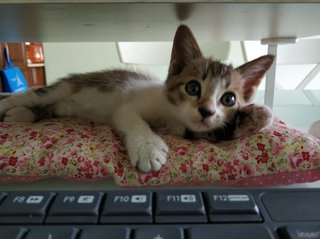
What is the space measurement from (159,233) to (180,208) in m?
0.04

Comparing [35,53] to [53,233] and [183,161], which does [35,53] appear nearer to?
[183,161]

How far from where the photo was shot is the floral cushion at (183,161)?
0.47 meters

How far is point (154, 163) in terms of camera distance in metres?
0.50

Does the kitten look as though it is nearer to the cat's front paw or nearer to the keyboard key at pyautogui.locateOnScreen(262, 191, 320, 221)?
the cat's front paw

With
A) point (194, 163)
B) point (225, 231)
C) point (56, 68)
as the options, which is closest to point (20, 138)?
point (194, 163)

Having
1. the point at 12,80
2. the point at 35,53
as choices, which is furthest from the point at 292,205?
the point at 35,53

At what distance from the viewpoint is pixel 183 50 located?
85cm

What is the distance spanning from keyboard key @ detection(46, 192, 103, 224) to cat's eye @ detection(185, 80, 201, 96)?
487 millimetres

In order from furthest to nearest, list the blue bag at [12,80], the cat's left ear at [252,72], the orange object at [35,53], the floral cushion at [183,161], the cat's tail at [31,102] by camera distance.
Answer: the orange object at [35,53] < the blue bag at [12,80] < the cat's tail at [31,102] < the cat's left ear at [252,72] < the floral cushion at [183,161]

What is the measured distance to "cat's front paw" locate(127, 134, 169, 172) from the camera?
1.63ft

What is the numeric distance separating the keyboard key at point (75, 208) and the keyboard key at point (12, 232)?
0.03m

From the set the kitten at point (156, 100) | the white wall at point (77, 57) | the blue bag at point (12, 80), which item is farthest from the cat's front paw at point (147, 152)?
the white wall at point (77, 57)

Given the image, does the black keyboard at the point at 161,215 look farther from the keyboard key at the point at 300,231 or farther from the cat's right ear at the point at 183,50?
the cat's right ear at the point at 183,50

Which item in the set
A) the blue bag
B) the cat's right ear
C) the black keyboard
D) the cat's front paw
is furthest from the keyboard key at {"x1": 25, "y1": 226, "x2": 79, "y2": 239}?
the blue bag
